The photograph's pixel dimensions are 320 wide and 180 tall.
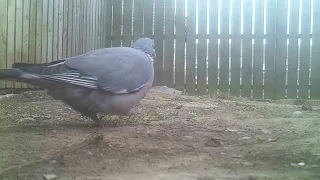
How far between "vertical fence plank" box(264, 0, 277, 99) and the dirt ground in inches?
126

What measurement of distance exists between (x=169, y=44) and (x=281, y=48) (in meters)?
1.77

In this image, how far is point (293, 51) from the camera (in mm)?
6758

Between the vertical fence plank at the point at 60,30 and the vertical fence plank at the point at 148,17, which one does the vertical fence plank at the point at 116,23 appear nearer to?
the vertical fence plank at the point at 148,17

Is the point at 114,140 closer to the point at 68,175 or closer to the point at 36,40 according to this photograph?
the point at 68,175

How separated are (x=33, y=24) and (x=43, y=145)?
9.48 feet

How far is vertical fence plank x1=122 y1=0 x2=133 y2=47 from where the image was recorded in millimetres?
7043

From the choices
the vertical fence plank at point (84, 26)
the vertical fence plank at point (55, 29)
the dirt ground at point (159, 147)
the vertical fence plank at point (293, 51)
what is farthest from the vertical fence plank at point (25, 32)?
the vertical fence plank at point (293, 51)

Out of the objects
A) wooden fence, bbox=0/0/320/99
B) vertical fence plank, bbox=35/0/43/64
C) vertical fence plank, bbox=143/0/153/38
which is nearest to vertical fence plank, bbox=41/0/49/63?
vertical fence plank, bbox=35/0/43/64

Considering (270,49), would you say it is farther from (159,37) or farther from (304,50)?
(159,37)

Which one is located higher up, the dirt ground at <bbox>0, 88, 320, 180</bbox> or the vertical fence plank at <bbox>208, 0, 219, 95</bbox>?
the vertical fence plank at <bbox>208, 0, 219, 95</bbox>

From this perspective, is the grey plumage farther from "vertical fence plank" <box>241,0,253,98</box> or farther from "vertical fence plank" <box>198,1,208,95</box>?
"vertical fence plank" <box>241,0,253,98</box>

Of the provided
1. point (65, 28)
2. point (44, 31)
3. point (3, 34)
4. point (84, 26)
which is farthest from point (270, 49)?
point (3, 34)

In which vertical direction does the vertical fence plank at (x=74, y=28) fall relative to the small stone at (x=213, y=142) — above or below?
above

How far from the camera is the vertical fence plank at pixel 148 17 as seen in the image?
7059 millimetres
